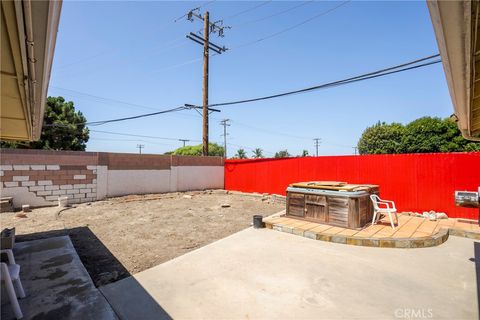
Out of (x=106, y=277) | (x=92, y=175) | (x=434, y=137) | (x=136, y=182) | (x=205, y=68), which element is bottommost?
(x=106, y=277)

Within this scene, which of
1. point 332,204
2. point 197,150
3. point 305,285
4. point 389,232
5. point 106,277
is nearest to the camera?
point 305,285

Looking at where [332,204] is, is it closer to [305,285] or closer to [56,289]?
[305,285]

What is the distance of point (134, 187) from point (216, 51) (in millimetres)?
9629

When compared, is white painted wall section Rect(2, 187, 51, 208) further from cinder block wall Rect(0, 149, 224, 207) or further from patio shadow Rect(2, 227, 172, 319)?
patio shadow Rect(2, 227, 172, 319)

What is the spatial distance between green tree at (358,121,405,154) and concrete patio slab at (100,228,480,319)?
2806 centimetres

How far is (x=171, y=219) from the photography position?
8367 millimetres

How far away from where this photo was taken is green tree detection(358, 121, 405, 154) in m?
29.4

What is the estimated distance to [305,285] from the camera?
11.9 ft

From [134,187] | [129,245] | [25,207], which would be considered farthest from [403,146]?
[25,207]

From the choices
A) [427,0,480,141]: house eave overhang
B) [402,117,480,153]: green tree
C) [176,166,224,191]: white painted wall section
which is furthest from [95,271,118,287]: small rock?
[402,117,480,153]: green tree

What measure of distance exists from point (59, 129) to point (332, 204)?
2352 cm

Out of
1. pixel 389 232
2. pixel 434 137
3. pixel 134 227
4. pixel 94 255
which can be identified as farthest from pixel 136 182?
pixel 434 137

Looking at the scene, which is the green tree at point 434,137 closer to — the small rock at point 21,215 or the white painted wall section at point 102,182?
the white painted wall section at point 102,182

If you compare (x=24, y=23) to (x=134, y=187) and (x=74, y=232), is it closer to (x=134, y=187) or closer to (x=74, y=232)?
(x=74, y=232)
